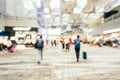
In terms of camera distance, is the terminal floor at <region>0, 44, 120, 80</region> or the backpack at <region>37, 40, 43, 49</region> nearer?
the terminal floor at <region>0, 44, 120, 80</region>

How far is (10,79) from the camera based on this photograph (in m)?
12.4

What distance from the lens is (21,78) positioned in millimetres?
12789

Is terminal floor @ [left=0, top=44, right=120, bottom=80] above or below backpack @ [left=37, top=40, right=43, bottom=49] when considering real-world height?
below

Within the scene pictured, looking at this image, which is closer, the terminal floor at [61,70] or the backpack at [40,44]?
the terminal floor at [61,70]

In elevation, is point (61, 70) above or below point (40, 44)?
below

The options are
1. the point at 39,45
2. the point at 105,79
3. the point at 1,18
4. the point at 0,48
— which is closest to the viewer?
the point at 105,79

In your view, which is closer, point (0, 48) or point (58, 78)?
point (58, 78)

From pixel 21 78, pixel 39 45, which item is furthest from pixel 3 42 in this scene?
pixel 21 78

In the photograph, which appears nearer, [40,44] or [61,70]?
[61,70]

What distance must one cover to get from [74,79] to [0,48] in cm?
3256

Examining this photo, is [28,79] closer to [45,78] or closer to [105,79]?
[45,78]

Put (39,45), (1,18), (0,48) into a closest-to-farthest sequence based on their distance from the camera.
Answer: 1. (39,45)
2. (0,48)
3. (1,18)

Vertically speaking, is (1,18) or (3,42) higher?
(1,18)

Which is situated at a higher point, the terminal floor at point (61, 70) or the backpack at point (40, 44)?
the backpack at point (40, 44)
